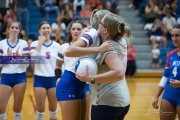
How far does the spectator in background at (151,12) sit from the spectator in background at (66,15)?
10.9 ft

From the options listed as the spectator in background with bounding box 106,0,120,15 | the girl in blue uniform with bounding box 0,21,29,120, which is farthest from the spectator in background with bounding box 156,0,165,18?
the girl in blue uniform with bounding box 0,21,29,120

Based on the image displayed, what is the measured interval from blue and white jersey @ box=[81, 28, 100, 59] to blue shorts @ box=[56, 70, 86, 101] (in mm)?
826

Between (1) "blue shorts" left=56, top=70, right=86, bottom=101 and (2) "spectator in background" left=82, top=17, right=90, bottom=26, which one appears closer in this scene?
(1) "blue shorts" left=56, top=70, right=86, bottom=101

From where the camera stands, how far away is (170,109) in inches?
168

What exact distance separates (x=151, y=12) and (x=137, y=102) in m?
7.31

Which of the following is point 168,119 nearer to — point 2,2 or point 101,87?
point 101,87

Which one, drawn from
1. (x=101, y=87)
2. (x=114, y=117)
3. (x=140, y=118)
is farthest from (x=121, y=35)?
(x=140, y=118)

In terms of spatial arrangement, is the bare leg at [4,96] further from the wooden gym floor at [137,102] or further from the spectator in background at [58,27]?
the spectator in background at [58,27]

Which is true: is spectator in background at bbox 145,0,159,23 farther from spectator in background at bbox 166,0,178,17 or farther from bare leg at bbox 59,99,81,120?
bare leg at bbox 59,99,81,120

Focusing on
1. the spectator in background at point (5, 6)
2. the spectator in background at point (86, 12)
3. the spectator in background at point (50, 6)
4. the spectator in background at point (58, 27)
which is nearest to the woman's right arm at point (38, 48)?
the spectator in background at point (5, 6)

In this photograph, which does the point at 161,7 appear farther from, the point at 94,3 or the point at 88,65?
the point at 88,65

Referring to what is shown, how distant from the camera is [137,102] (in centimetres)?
870

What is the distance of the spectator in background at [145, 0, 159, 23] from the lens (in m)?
15.2

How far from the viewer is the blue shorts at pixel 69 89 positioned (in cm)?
407
